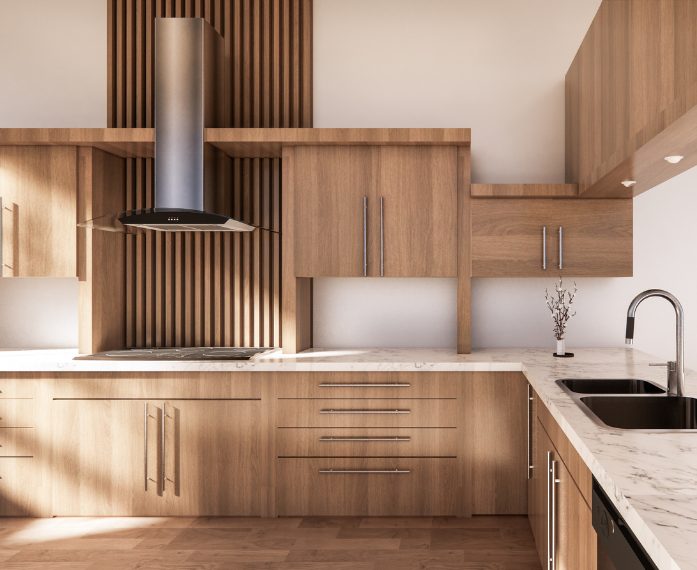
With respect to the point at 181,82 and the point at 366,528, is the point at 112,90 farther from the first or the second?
the point at 366,528

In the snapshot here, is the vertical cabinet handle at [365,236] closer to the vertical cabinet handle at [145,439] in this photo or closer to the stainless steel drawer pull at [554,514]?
the vertical cabinet handle at [145,439]

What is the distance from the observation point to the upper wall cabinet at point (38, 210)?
3.19 metres

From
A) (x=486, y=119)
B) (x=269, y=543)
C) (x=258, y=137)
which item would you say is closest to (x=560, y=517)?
(x=269, y=543)

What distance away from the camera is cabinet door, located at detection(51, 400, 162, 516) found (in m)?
2.95

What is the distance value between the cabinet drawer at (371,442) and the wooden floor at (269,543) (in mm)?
349

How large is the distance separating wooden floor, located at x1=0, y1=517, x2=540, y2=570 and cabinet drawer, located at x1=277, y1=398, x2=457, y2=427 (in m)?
0.50

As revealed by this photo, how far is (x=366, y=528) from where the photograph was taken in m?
2.85

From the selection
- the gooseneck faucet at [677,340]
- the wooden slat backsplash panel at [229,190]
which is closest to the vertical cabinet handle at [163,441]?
the wooden slat backsplash panel at [229,190]

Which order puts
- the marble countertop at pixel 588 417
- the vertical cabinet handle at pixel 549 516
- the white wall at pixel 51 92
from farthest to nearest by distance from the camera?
the white wall at pixel 51 92 < the vertical cabinet handle at pixel 549 516 < the marble countertop at pixel 588 417

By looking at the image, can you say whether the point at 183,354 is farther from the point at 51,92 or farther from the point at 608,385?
the point at 608,385

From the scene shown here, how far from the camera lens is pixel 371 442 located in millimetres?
2939

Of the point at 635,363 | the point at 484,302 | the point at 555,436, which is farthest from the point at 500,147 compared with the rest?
the point at 555,436

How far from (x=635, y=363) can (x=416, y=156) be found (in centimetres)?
156

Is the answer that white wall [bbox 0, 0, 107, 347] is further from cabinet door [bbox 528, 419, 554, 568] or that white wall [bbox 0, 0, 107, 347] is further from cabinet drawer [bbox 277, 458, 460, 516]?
cabinet door [bbox 528, 419, 554, 568]
